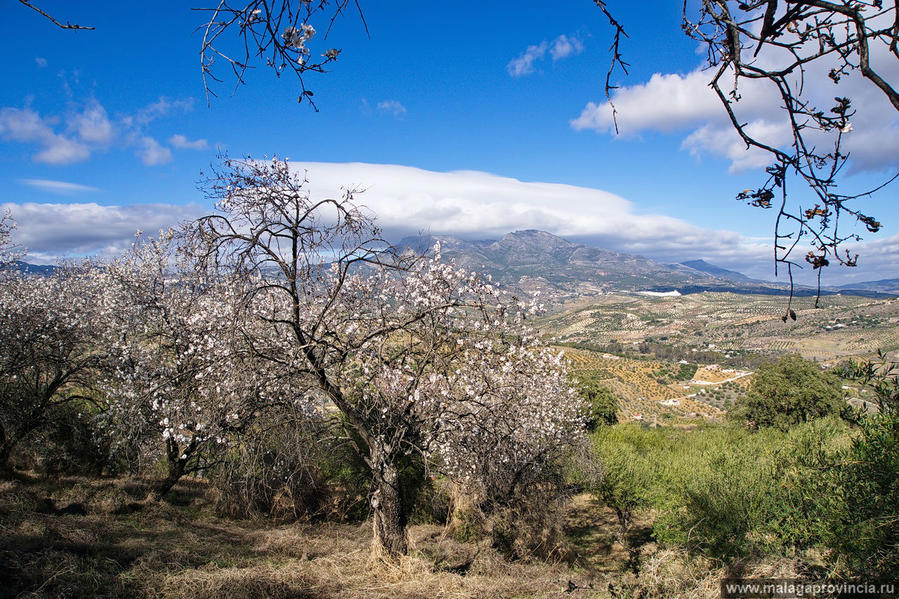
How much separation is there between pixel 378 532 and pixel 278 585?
2.06 metres

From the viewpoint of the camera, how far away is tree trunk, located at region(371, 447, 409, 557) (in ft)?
25.0

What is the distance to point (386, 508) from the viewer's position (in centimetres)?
774


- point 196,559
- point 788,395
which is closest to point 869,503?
point 196,559

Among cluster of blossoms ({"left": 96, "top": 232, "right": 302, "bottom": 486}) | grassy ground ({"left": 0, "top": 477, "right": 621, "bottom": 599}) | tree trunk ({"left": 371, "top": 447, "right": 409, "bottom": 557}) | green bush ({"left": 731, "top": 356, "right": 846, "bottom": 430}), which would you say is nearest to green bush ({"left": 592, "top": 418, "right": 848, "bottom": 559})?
grassy ground ({"left": 0, "top": 477, "right": 621, "bottom": 599})

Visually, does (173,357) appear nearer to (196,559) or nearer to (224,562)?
(196,559)

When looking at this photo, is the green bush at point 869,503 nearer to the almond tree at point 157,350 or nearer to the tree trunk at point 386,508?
the tree trunk at point 386,508

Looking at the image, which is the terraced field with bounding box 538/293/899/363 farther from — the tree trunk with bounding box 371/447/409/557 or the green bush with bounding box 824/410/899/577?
the tree trunk with bounding box 371/447/409/557

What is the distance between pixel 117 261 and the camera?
16.0m

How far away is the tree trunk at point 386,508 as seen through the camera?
25.0 feet

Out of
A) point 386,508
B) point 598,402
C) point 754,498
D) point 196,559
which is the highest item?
point 386,508

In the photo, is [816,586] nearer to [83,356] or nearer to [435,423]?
[435,423]

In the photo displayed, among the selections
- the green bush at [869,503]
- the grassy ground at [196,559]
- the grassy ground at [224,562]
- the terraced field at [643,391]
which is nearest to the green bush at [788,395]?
the terraced field at [643,391]

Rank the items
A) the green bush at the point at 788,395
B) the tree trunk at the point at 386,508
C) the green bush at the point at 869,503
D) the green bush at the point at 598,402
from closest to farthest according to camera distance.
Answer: the green bush at the point at 869,503
the tree trunk at the point at 386,508
the green bush at the point at 788,395
the green bush at the point at 598,402

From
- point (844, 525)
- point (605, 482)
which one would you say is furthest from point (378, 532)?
point (605, 482)
